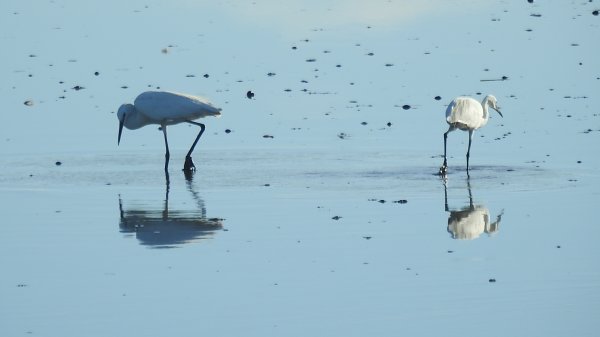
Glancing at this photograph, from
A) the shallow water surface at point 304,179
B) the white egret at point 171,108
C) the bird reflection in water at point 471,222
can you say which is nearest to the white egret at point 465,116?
the shallow water surface at point 304,179

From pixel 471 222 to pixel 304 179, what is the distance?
9.97ft

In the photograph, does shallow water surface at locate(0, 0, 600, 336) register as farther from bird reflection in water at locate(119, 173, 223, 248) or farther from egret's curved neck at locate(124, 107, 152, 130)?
egret's curved neck at locate(124, 107, 152, 130)

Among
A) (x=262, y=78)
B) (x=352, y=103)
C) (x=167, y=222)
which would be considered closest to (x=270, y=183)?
(x=167, y=222)

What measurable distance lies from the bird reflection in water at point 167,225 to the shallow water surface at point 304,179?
4 cm

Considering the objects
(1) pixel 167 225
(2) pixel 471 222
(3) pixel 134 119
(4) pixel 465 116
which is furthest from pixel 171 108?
(2) pixel 471 222

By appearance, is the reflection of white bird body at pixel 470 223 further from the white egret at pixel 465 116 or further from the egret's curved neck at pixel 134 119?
the egret's curved neck at pixel 134 119

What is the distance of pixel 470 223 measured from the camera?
1348cm

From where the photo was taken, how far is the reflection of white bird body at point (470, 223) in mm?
13051

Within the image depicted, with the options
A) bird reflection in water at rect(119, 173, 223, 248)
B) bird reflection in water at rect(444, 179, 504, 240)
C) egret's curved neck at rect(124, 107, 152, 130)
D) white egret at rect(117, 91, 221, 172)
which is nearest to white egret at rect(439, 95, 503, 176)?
white egret at rect(117, 91, 221, 172)

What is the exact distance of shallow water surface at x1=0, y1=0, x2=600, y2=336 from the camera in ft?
34.5

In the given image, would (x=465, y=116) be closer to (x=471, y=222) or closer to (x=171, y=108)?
(x=171, y=108)

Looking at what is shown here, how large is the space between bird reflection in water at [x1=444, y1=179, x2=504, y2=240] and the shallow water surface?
4 centimetres

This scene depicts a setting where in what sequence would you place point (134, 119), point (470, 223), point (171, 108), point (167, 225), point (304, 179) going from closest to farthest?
point (470, 223)
point (167, 225)
point (304, 179)
point (171, 108)
point (134, 119)

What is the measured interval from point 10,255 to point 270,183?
4.14m
